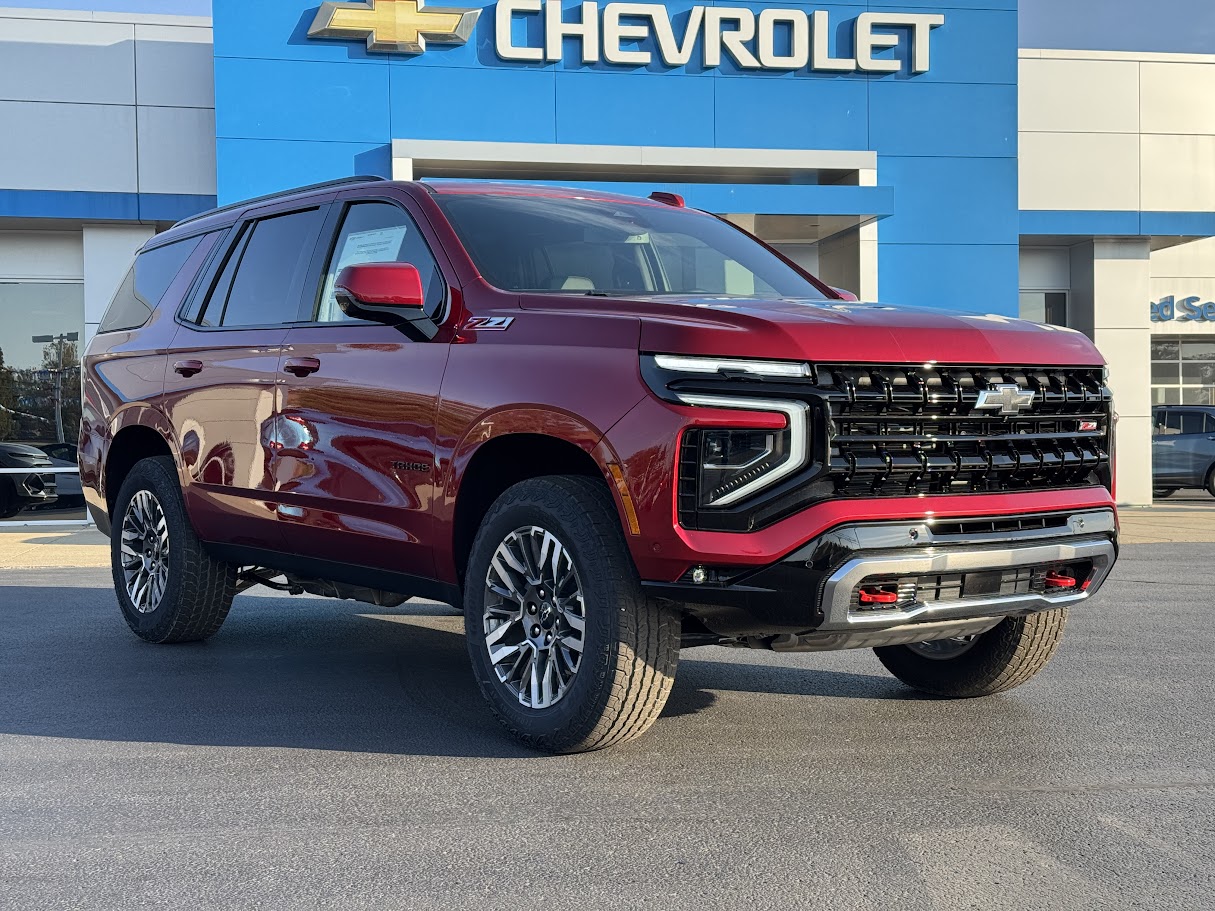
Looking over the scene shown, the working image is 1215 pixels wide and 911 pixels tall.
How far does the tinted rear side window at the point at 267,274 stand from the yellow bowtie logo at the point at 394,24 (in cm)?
1049

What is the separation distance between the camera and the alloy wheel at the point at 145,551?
6988 mm

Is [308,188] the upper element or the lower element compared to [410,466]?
upper

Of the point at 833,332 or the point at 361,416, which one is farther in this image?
the point at 361,416

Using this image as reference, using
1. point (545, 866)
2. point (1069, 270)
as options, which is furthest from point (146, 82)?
point (545, 866)

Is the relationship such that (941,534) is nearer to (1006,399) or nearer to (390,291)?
(1006,399)

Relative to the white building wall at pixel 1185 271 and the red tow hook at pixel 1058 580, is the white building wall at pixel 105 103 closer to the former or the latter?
the red tow hook at pixel 1058 580

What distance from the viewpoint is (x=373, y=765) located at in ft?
15.0

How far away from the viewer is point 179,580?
680 cm

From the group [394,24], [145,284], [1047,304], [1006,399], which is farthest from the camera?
[1047,304]

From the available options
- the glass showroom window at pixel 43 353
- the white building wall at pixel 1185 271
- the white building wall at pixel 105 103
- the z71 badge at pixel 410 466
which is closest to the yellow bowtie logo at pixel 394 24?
the white building wall at pixel 105 103

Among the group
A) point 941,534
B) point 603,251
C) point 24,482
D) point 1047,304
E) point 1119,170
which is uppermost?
point 1119,170

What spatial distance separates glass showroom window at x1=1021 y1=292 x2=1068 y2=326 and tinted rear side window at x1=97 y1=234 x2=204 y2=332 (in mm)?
16798

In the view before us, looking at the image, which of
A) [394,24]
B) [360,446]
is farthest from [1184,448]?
[360,446]

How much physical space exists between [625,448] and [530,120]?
44.1 ft
